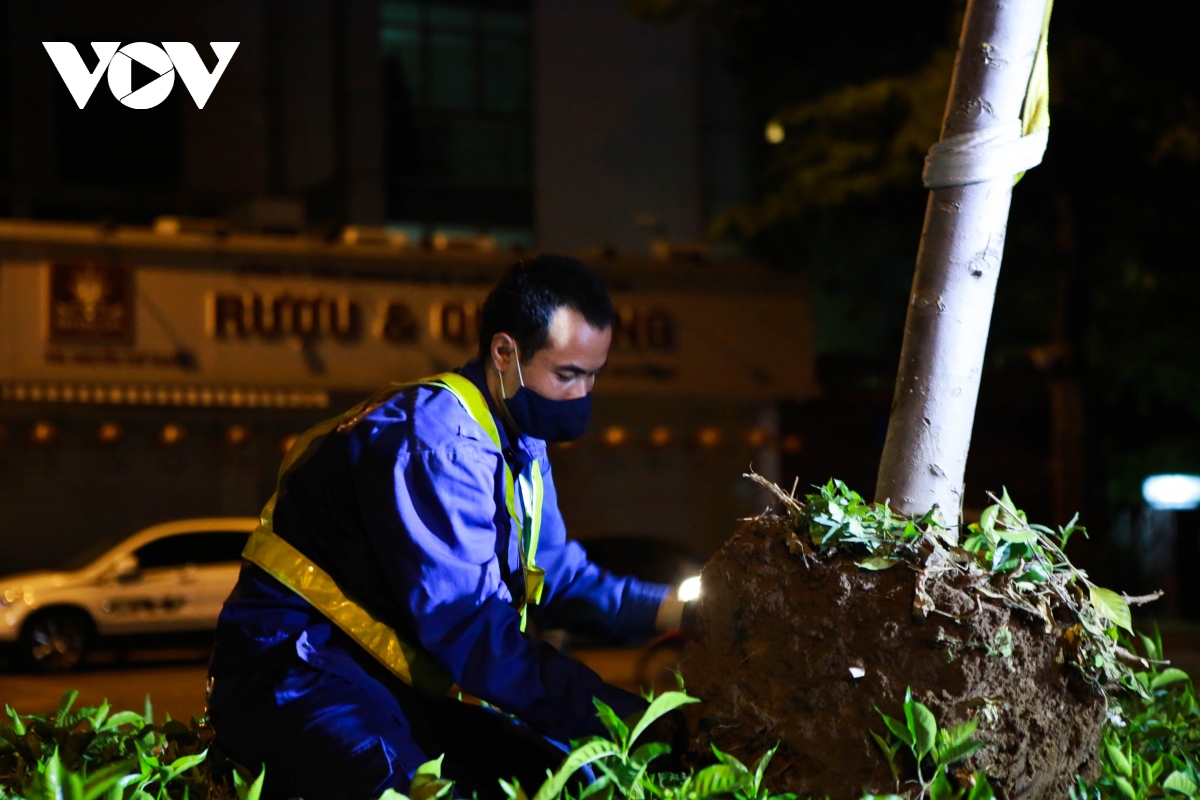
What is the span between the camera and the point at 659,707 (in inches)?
93.6

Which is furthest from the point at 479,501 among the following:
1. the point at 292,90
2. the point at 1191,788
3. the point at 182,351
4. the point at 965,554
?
the point at 292,90

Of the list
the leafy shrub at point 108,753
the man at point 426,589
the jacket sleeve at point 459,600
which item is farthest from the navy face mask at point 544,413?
the leafy shrub at point 108,753

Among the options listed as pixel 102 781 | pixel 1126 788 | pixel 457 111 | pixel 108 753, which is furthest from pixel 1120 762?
pixel 457 111

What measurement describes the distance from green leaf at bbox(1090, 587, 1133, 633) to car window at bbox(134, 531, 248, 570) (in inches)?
515

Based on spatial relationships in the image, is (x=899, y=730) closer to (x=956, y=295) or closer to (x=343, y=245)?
(x=956, y=295)

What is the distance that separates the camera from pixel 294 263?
18.6 meters

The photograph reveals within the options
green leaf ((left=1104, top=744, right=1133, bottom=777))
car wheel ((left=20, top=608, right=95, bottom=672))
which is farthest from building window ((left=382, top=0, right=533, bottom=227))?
green leaf ((left=1104, top=744, right=1133, bottom=777))

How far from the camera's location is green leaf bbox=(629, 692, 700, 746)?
7.75ft

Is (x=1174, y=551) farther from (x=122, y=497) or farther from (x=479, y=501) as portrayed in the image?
(x=479, y=501)

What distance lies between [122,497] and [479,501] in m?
17.1

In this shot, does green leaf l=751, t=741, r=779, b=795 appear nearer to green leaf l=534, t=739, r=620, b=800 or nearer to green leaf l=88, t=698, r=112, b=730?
Answer: green leaf l=534, t=739, r=620, b=800

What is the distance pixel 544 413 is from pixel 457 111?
18.5 meters

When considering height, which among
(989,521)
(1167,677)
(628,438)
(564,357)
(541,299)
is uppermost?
(541,299)

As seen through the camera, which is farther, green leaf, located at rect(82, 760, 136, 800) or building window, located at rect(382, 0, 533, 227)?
building window, located at rect(382, 0, 533, 227)
